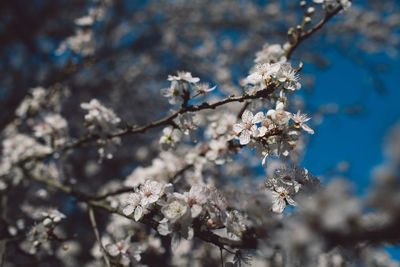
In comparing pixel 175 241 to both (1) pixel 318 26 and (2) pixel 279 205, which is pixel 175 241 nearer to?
(2) pixel 279 205

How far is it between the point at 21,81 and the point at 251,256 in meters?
6.53

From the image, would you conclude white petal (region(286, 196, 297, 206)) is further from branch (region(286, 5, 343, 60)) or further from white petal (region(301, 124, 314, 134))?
branch (region(286, 5, 343, 60))

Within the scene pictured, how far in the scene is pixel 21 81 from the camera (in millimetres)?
6117

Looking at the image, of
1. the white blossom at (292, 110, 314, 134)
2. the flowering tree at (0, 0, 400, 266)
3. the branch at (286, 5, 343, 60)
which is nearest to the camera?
the flowering tree at (0, 0, 400, 266)

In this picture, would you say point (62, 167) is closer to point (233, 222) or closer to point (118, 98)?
point (233, 222)

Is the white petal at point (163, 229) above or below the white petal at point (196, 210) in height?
below

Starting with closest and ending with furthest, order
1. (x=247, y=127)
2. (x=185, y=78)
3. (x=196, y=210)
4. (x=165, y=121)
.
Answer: (x=196, y=210) < (x=247, y=127) < (x=185, y=78) < (x=165, y=121)

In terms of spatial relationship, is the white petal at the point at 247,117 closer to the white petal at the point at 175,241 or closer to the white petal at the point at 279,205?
the white petal at the point at 279,205

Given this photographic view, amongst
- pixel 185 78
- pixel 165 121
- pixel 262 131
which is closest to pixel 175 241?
pixel 262 131

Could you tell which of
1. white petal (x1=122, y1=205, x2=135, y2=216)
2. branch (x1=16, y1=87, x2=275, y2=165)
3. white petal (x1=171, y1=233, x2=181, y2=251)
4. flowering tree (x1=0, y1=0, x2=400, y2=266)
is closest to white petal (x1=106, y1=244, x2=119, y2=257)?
flowering tree (x1=0, y1=0, x2=400, y2=266)

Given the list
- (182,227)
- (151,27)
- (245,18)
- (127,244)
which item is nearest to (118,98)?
(151,27)

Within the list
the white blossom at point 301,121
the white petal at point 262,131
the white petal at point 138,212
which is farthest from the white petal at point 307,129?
the white petal at point 138,212

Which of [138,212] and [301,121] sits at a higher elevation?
[301,121]

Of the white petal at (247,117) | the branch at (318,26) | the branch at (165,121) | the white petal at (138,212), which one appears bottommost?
the white petal at (138,212)
